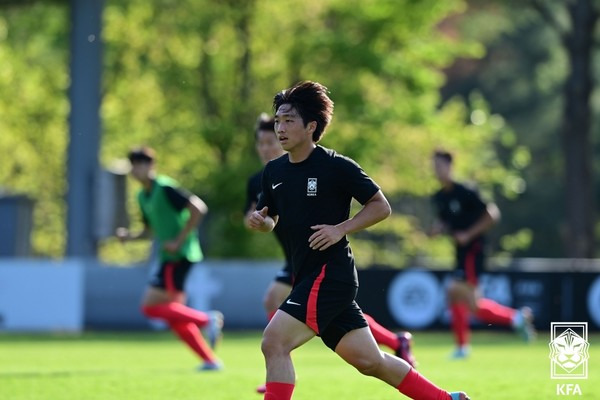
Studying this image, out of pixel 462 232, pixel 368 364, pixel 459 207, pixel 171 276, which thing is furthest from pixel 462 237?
pixel 368 364

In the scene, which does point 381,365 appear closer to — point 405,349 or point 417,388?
point 417,388

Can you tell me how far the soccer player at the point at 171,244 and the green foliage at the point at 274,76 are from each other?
1455cm

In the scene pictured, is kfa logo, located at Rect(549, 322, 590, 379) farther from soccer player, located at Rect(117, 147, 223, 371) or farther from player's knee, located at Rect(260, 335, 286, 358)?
player's knee, located at Rect(260, 335, 286, 358)

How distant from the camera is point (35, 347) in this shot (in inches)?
741

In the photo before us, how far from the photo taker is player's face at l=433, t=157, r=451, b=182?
15.6 meters

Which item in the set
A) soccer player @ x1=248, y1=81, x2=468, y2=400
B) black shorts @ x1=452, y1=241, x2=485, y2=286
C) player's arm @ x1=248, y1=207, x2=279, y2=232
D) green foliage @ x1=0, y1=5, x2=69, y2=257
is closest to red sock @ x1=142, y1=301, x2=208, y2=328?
black shorts @ x1=452, y1=241, x2=485, y2=286

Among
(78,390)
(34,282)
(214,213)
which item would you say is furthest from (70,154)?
(78,390)

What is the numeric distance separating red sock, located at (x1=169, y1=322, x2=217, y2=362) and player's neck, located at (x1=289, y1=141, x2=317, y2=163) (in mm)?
5794

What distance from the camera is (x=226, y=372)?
528 inches

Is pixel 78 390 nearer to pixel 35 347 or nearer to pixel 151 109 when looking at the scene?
pixel 35 347

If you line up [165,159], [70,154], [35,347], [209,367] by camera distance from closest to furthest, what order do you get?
[209,367]
[35,347]
[70,154]
[165,159]

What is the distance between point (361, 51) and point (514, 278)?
7.82 metres

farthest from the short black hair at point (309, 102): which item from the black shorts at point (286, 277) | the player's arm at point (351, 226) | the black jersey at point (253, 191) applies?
the black shorts at point (286, 277)

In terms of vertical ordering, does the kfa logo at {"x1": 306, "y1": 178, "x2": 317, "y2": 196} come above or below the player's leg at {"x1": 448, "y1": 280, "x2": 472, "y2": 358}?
above
